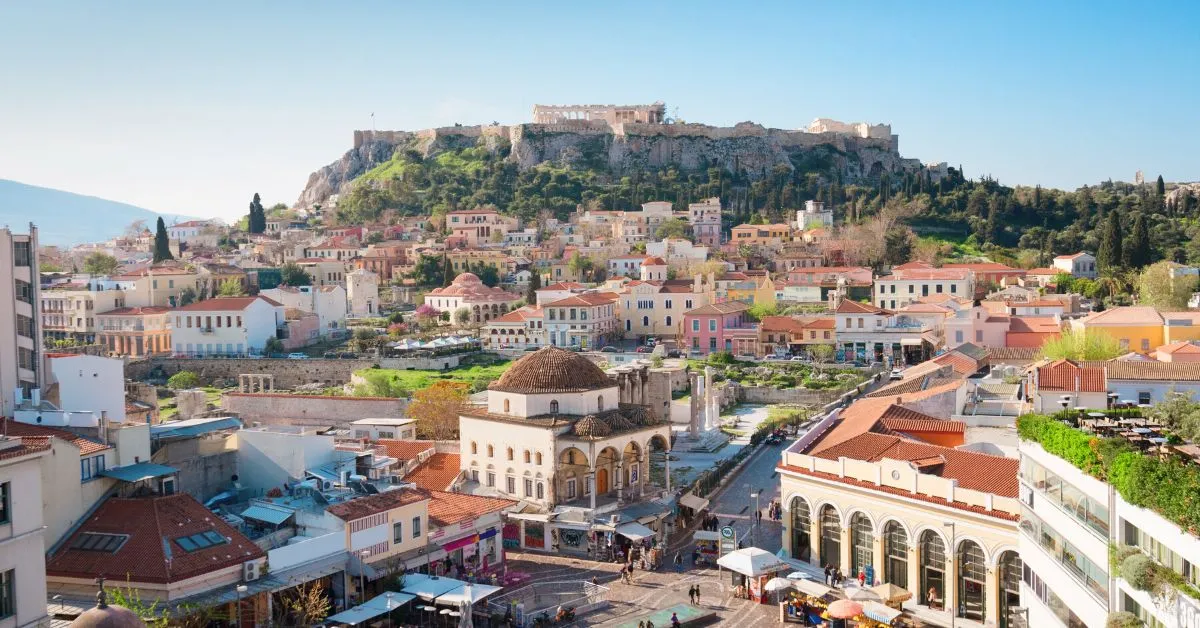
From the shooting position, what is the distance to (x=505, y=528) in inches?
1260

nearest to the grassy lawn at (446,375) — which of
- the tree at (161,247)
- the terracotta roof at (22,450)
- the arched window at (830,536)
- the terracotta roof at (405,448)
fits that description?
the terracotta roof at (405,448)

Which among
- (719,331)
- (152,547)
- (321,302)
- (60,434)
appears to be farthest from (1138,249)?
(152,547)

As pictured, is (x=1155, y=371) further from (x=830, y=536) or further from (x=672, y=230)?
(x=672, y=230)

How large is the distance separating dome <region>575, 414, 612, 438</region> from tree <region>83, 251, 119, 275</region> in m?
64.0

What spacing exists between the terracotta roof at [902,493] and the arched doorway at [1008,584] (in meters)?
0.78

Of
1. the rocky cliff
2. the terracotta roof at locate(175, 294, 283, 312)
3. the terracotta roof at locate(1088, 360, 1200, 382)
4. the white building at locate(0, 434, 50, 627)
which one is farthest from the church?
the rocky cliff

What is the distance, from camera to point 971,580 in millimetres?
23297

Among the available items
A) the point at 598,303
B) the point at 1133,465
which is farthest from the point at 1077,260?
the point at 1133,465

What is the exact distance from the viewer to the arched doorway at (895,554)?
24.8 meters

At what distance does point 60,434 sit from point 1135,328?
137 feet

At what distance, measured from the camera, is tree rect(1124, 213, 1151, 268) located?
7162 centimetres

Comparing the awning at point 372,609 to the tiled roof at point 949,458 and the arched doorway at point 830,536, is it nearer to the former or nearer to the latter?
the arched doorway at point 830,536

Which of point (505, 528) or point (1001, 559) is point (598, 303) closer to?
point (505, 528)

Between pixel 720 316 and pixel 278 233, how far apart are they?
60.2 meters
